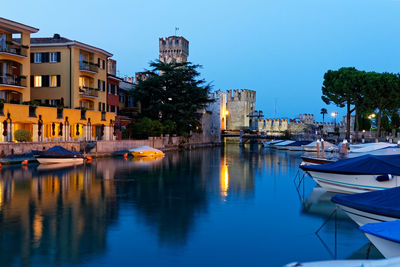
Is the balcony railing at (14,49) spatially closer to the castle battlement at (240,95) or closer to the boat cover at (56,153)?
the boat cover at (56,153)

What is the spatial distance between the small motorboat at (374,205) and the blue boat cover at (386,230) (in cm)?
170

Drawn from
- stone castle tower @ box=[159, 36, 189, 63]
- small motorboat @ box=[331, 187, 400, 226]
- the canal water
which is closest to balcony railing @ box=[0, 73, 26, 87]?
the canal water

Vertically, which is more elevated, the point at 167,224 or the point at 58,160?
the point at 58,160

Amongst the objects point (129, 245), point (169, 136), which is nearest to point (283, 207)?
point (129, 245)

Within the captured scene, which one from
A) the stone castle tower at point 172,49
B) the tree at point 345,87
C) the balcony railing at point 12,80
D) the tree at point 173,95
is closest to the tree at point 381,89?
the tree at point 345,87

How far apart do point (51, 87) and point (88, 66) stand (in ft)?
17.2

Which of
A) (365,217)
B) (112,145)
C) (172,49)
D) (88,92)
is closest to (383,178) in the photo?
(365,217)

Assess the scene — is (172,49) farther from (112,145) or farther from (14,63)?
(14,63)

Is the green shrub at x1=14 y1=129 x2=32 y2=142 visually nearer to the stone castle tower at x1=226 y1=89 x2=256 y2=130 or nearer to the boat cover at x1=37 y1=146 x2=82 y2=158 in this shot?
the boat cover at x1=37 y1=146 x2=82 y2=158

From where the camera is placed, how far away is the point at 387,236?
849 centimetres

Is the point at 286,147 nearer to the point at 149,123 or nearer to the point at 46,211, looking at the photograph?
the point at 149,123

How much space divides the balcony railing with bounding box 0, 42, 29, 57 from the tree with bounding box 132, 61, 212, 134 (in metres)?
24.3

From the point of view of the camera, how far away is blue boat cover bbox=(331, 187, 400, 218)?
35.3 feet

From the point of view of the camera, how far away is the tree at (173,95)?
2712 inches
